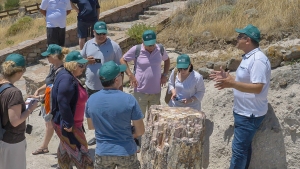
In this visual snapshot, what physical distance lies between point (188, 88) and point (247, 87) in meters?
1.08

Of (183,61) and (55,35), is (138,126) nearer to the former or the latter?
(183,61)

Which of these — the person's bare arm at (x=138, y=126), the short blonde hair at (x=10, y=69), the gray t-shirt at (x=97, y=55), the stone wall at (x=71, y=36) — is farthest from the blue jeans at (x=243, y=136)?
the stone wall at (x=71, y=36)

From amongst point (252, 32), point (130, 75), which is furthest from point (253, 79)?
point (130, 75)

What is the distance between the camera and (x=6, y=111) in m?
4.48

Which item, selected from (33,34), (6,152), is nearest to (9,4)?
(33,34)

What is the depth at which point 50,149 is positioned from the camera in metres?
6.66

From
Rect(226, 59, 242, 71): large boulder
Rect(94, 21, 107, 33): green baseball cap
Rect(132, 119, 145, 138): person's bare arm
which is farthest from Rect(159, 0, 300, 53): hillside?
Rect(132, 119, 145, 138): person's bare arm

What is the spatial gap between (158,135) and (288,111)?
169 centimetres

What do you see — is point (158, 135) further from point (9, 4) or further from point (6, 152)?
point (9, 4)

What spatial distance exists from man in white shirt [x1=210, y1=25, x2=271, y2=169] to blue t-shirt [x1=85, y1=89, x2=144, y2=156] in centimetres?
94

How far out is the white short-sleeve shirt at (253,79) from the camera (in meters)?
4.45

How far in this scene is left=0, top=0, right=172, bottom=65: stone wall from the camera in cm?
1035

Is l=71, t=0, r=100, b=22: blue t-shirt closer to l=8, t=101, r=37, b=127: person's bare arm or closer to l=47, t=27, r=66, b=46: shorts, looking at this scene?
l=47, t=27, r=66, b=46: shorts

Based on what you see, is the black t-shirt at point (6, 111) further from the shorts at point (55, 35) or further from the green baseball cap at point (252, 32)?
the shorts at point (55, 35)
